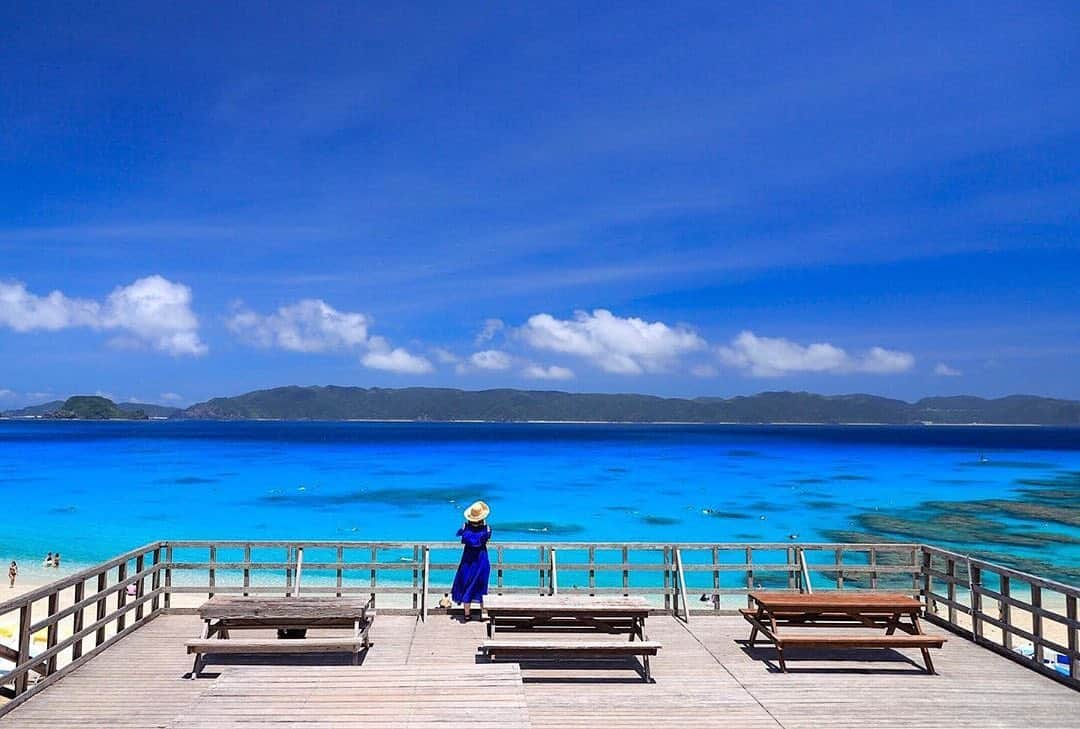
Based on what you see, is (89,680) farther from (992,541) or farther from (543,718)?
(992,541)

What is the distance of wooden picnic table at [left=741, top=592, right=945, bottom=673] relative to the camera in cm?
852

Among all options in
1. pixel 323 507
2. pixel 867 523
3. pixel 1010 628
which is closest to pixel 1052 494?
pixel 867 523

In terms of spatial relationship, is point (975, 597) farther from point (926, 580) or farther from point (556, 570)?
point (556, 570)

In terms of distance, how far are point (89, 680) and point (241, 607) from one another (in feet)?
5.29

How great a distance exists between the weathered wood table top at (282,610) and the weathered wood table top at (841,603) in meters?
4.75

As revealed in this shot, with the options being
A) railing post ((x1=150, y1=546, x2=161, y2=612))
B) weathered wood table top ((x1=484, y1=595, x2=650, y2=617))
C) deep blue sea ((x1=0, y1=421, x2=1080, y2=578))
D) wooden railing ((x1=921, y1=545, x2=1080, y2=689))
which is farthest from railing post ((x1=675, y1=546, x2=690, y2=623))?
deep blue sea ((x1=0, y1=421, x2=1080, y2=578))

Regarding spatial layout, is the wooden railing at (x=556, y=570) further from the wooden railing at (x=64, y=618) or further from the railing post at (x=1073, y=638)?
the railing post at (x=1073, y=638)

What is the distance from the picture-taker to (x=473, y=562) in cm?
1059

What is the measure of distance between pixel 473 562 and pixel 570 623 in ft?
7.06

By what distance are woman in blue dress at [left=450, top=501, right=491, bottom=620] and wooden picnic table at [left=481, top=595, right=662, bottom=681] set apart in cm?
150

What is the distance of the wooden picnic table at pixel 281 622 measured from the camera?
8211mm

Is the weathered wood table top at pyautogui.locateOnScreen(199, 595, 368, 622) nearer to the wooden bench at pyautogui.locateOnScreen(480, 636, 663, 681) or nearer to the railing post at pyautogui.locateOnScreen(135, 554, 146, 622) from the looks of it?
the wooden bench at pyautogui.locateOnScreen(480, 636, 663, 681)

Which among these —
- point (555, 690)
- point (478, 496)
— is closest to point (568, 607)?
point (555, 690)

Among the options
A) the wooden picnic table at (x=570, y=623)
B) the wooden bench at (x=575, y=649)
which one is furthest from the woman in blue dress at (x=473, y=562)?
the wooden bench at (x=575, y=649)
